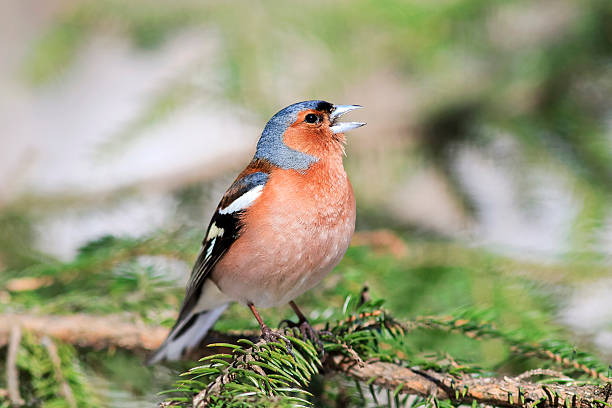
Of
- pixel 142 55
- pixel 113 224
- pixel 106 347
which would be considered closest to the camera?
pixel 106 347

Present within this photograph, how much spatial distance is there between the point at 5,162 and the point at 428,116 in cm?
389

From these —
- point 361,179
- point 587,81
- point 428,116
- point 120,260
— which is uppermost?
point 587,81

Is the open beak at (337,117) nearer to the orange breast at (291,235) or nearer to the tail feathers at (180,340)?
the orange breast at (291,235)

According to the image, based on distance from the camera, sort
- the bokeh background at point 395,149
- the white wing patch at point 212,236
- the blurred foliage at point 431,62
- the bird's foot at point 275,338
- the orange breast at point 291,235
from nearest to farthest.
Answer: the bird's foot at point 275,338 < the orange breast at point 291,235 < the white wing patch at point 212,236 < the bokeh background at point 395,149 < the blurred foliage at point 431,62

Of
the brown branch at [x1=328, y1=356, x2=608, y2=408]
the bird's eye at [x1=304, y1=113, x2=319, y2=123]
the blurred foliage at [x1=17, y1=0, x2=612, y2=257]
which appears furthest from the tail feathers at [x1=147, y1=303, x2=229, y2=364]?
the blurred foliage at [x1=17, y1=0, x2=612, y2=257]

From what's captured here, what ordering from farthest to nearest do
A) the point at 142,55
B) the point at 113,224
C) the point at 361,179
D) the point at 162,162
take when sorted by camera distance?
the point at 162,162 < the point at 113,224 < the point at 142,55 < the point at 361,179

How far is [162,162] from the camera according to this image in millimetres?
4332

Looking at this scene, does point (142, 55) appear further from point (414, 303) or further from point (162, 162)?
point (414, 303)

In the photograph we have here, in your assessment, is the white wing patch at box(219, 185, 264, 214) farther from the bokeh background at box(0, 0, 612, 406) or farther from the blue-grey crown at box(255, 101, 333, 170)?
the bokeh background at box(0, 0, 612, 406)

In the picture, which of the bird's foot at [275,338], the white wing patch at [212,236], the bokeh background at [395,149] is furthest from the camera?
the bokeh background at [395,149]

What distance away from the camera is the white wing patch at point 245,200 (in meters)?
1.56

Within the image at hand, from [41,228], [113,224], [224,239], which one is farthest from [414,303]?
[113,224]

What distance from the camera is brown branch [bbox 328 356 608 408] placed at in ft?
3.60

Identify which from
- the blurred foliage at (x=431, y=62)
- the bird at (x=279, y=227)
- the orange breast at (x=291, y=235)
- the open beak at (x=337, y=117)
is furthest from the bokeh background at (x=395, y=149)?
the open beak at (x=337, y=117)
